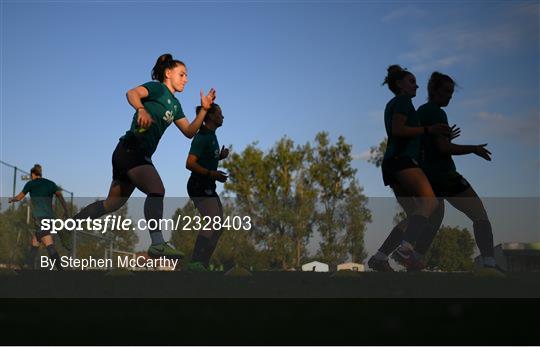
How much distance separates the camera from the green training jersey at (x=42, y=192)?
11.0m

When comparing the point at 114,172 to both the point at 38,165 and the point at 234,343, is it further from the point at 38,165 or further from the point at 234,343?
the point at 38,165

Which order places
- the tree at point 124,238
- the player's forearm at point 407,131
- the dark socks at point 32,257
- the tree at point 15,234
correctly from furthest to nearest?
the tree at point 15,234 → the dark socks at point 32,257 → the tree at point 124,238 → the player's forearm at point 407,131

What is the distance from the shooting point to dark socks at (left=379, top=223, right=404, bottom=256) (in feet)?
22.5

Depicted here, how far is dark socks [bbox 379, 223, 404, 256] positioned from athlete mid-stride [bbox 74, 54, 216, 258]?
2.28m

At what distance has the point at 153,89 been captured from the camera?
665 cm

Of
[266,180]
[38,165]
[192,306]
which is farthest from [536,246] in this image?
[266,180]

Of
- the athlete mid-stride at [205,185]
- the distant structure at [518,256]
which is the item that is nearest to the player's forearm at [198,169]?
the athlete mid-stride at [205,185]

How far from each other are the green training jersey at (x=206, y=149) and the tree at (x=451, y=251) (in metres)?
2.76

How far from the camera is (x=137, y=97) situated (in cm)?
637

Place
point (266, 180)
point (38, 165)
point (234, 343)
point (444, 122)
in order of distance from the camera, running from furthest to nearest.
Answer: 1. point (266, 180)
2. point (38, 165)
3. point (444, 122)
4. point (234, 343)

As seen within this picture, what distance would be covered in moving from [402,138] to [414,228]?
91 cm

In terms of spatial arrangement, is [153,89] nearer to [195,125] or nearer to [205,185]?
[195,125]

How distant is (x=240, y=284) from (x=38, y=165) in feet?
27.4

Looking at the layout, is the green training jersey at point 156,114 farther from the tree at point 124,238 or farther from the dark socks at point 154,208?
the tree at point 124,238
